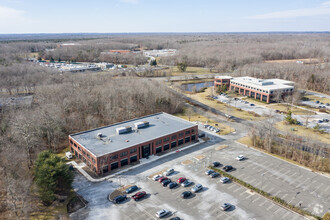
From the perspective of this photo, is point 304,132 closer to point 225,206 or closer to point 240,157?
point 240,157

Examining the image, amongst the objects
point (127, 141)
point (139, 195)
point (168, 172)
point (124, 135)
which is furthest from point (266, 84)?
point (139, 195)

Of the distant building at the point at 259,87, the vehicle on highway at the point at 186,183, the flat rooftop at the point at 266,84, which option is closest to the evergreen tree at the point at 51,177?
the vehicle on highway at the point at 186,183

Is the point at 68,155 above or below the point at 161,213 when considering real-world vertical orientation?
above

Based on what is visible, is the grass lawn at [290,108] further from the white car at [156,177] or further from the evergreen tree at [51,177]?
the evergreen tree at [51,177]

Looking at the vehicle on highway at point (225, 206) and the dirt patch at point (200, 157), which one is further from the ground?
the dirt patch at point (200, 157)

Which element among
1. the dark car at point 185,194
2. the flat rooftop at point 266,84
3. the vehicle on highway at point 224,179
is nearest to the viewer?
the dark car at point 185,194

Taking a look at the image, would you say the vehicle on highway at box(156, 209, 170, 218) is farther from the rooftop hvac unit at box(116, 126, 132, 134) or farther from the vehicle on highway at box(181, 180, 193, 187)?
the rooftop hvac unit at box(116, 126, 132, 134)

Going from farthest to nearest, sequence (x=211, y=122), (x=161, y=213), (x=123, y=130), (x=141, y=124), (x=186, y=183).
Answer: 1. (x=211, y=122)
2. (x=141, y=124)
3. (x=123, y=130)
4. (x=186, y=183)
5. (x=161, y=213)

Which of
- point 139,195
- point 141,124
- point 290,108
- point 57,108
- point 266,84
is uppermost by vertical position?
point 266,84
